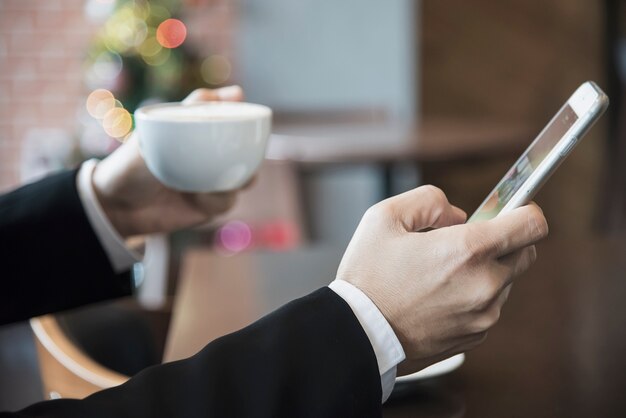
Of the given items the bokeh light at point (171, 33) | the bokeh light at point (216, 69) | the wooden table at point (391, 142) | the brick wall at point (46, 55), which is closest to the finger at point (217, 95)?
the wooden table at point (391, 142)

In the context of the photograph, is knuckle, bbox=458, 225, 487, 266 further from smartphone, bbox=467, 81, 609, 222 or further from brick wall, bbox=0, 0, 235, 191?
brick wall, bbox=0, 0, 235, 191

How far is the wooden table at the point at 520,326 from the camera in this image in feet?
2.21

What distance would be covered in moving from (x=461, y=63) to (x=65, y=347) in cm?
267

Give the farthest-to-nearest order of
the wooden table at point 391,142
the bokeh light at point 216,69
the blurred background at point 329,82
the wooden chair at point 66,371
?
the bokeh light at point 216,69
the blurred background at point 329,82
the wooden table at point 391,142
the wooden chair at point 66,371

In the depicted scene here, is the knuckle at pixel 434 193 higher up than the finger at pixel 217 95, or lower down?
lower down

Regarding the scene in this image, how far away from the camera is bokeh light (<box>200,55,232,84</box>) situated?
3131 mm

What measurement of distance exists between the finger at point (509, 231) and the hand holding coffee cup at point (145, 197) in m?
0.43

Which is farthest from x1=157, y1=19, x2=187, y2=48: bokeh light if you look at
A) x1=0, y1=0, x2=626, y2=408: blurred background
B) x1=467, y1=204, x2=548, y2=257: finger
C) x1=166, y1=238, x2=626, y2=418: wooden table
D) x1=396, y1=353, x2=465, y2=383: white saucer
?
x1=467, y1=204, x2=548, y2=257: finger

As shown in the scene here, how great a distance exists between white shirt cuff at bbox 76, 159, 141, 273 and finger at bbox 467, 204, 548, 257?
489 millimetres

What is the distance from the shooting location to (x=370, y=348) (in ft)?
1.92

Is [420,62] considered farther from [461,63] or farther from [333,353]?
[333,353]

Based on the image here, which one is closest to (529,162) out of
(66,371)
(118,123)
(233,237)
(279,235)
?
(66,371)

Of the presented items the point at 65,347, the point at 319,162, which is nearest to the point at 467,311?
the point at 65,347

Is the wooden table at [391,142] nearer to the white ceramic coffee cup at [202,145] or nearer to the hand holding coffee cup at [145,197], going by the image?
the hand holding coffee cup at [145,197]
